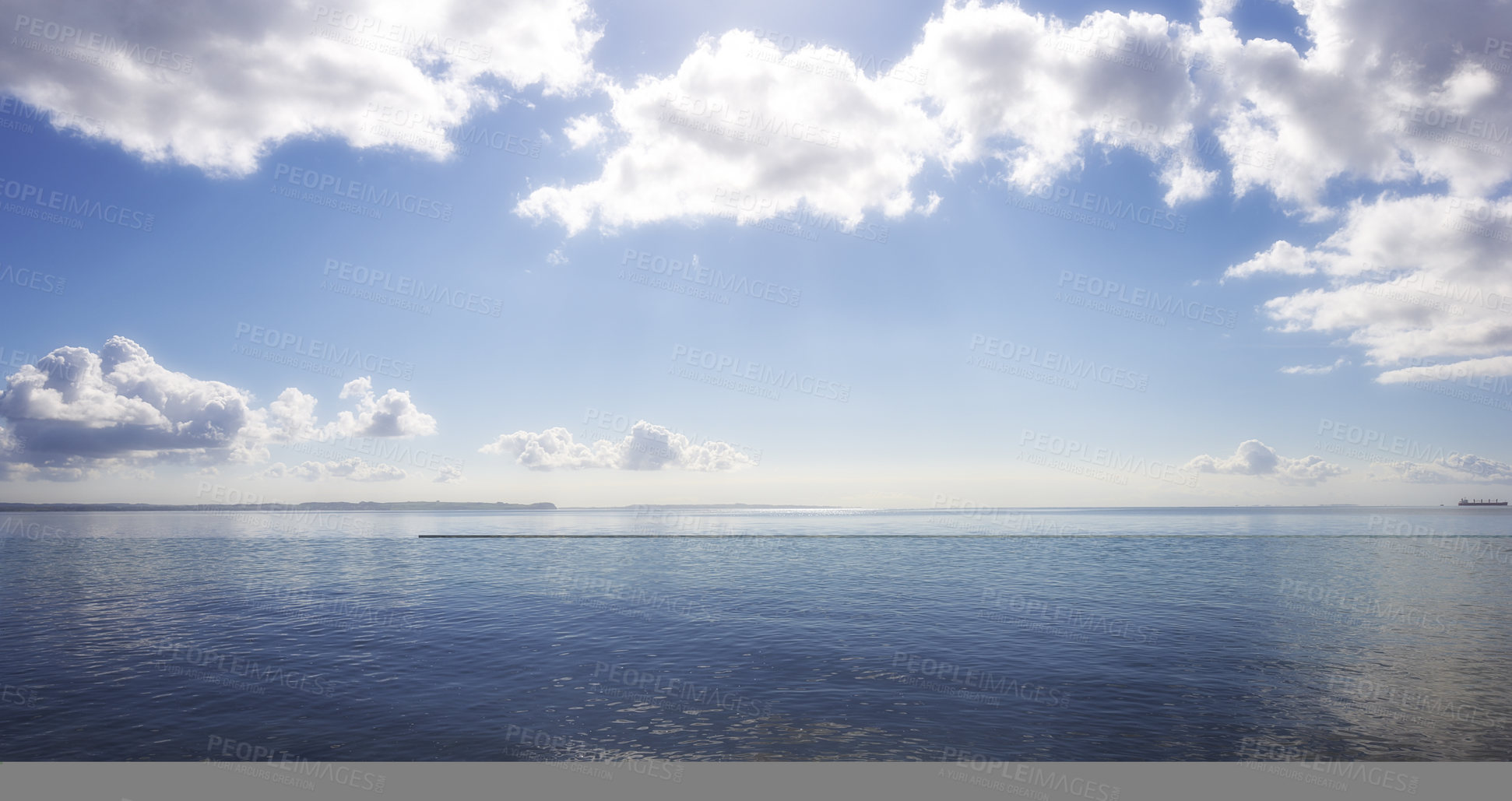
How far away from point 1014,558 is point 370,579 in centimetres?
7133

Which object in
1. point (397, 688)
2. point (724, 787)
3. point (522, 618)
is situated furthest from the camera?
point (522, 618)

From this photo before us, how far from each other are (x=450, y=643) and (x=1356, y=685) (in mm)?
37350

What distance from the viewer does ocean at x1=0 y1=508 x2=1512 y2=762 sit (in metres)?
16.6

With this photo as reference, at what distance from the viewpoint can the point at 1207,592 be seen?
44375 millimetres

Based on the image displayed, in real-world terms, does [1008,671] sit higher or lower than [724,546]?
higher

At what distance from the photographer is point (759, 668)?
77.8 feet

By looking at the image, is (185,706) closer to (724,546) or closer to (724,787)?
(724,787)

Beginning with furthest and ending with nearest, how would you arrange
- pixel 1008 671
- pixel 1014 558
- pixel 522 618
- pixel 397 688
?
pixel 1014 558 < pixel 522 618 < pixel 1008 671 < pixel 397 688

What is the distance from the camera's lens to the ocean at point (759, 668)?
1658 cm

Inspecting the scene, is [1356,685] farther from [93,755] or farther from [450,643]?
[93,755]

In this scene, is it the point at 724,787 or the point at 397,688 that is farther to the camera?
the point at 397,688

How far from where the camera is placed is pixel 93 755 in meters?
15.8

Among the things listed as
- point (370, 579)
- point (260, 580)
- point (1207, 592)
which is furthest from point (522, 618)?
point (1207, 592)

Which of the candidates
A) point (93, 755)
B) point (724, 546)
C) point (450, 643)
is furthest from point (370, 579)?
point (724, 546)
